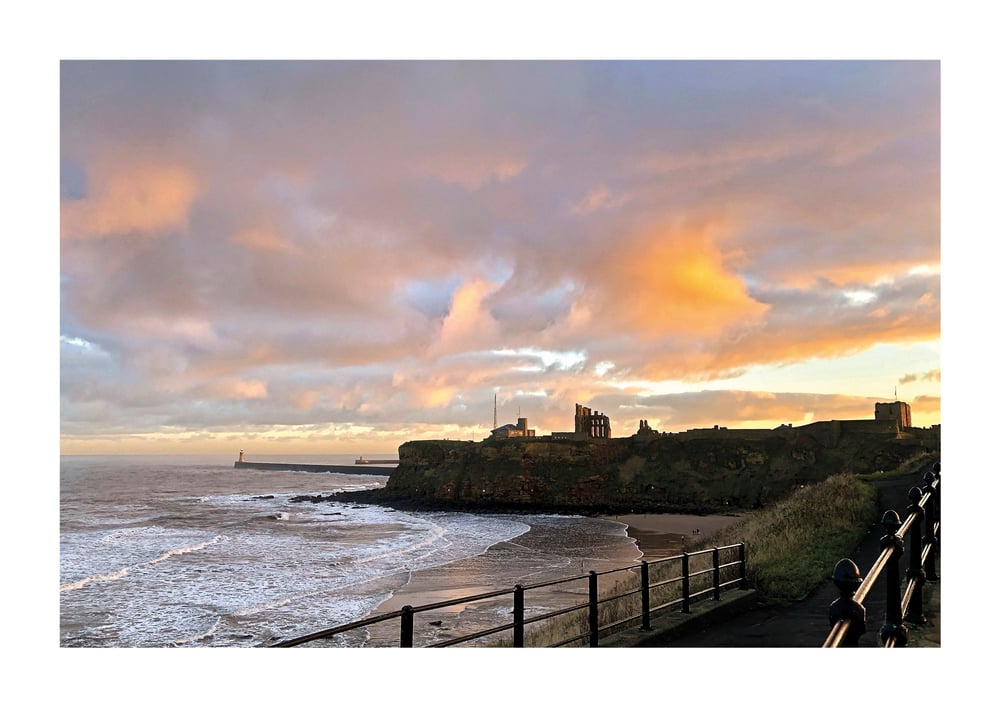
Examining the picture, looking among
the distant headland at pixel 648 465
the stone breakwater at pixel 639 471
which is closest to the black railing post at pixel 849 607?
the stone breakwater at pixel 639 471

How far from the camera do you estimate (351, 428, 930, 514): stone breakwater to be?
56.5 meters

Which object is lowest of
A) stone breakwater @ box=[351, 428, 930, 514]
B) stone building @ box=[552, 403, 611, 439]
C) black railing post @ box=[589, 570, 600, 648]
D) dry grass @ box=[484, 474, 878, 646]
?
stone breakwater @ box=[351, 428, 930, 514]

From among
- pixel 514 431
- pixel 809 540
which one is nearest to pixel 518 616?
pixel 809 540

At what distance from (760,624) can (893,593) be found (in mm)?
4917

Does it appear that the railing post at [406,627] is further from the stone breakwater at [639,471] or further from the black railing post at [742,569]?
the stone breakwater at [639,471]

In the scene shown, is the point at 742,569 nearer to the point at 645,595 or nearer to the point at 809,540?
the point at 645,595

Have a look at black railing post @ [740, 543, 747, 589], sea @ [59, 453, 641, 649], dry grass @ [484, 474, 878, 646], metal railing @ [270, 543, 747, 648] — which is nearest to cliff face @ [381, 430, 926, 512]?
sea @ [59, 453, 641, 649]

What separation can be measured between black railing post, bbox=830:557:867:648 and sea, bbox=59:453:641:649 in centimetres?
1033

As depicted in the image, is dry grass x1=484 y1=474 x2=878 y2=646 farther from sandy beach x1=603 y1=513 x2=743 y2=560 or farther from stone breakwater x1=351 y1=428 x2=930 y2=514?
stone breakwater x1=351 y1=428 x2=930 y2=514

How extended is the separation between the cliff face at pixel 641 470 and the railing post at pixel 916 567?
4854 cm

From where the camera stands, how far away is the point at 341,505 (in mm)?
64812

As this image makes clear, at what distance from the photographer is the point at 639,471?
6588cm

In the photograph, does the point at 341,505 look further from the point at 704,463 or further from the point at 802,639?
the point at 802,639
